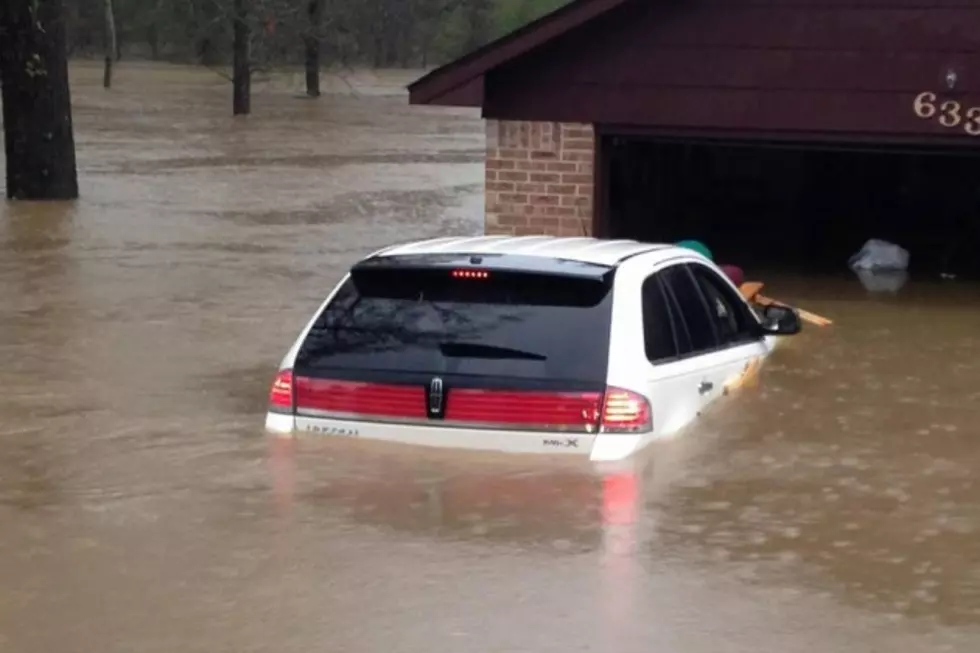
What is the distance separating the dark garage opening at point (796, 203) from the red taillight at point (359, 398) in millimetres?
9786

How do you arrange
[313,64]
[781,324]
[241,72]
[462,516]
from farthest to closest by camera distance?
[313,64] → [241,72] → [781,324] → [462,516]

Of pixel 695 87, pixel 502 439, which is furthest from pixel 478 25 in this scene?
pixel 502 439

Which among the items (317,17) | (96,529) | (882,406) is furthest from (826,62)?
(317,17)

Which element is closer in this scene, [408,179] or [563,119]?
[563,119]

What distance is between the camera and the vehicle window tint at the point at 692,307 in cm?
866

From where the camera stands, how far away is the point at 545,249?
8383mm

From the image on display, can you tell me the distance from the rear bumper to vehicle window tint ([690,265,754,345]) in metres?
1.65

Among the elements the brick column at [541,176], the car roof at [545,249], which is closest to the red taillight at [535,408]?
the car roof at [545,249]

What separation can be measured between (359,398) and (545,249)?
1310 mm

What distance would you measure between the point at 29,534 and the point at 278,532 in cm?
114

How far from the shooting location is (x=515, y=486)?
25.3ft

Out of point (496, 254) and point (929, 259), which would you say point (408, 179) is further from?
point (496, 254)

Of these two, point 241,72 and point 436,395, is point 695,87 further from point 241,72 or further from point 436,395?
point 241,72

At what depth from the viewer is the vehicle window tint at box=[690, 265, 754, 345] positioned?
921 centimetres
